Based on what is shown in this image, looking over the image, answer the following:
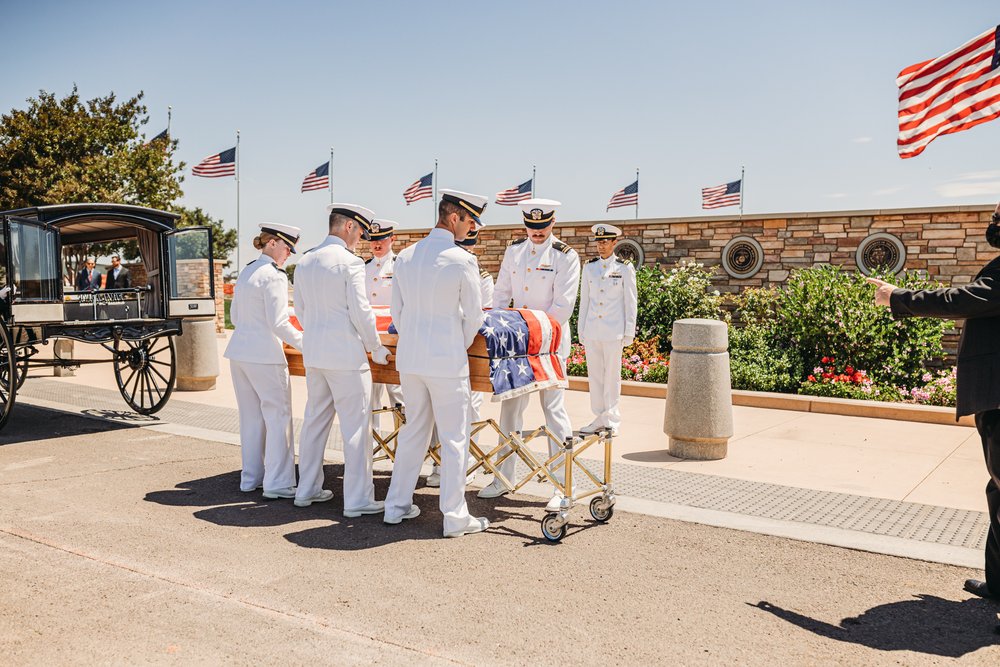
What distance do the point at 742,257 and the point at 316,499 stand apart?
1065cm

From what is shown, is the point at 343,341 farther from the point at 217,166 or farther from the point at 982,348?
the point at 217,166

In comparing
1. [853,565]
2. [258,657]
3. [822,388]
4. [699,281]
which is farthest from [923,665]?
[699,281]

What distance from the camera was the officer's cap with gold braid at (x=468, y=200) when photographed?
543cm

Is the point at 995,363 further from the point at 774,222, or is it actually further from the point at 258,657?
the point at 774,222

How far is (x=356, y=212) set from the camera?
19.7 ft

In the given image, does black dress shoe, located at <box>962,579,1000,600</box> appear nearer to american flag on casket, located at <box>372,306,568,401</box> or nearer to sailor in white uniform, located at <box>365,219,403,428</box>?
american flag on casket, located at <box>372,306,568,401</box>

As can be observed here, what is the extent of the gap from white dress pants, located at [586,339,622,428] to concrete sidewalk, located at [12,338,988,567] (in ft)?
1.05

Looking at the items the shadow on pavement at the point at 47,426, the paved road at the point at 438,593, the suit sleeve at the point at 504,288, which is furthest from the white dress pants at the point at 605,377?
the shadow on pavement at the point at 47,426

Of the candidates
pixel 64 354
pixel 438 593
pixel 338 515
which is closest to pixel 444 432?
pixel 338 515

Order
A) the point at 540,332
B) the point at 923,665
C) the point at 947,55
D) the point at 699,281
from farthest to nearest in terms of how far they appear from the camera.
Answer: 1. the point at 699,281
2. the point at 947,55
3. the point at 540,332
4. the point at 923,665

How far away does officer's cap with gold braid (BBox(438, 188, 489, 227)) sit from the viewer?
17.8 feet

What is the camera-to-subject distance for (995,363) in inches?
159

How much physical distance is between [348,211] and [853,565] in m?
3.99

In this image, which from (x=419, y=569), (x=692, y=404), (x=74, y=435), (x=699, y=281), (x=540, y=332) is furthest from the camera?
(x=699, y=281)
